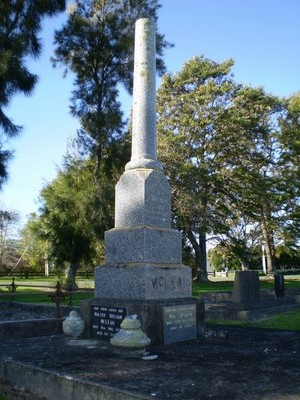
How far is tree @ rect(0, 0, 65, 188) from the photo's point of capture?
1666 centimetres

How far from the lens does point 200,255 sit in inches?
1315

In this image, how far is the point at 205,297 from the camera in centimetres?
1767

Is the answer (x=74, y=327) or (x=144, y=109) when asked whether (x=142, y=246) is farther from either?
(x=144, y=109)

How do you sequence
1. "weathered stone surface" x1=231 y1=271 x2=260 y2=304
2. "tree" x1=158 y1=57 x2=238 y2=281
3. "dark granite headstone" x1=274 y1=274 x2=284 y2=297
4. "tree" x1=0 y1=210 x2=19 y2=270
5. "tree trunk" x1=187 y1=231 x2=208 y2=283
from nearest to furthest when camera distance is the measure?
"weathered stone surface" x1=231 y1=271 x2=260 y2=304
"dark granite headstone" x1=274 y1=274 x2=284 y2=297
"tree" x1=158 y1=57 x2=238 y2=281
"tree trunk" x1=187 y1=231 x2=208 y2=283
"tree" x1=0 y1=210 x2=19 y2=270

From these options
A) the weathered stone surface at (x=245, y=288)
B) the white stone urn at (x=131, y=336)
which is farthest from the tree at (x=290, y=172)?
the white stone urn at (x=131, y=336)

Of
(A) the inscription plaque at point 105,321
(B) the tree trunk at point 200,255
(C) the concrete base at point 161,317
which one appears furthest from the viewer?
(B) the tree trunk at point 200,255

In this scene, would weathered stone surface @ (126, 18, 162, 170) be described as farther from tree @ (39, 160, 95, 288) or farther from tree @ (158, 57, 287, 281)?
tree @ (158, 57, 287, 281)

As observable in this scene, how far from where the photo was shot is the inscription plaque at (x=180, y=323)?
6.81 meters

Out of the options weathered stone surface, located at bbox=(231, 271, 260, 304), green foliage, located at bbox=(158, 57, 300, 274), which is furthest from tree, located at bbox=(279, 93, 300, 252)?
weathered stone surface, located at bbox=(231, 271, 260, 304)

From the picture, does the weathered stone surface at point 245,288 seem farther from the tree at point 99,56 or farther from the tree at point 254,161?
the tree at point 254,161

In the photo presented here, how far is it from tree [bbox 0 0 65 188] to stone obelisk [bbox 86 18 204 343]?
9.87 meters

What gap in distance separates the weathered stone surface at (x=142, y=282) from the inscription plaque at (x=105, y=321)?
26 cm

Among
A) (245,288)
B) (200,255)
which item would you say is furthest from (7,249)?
(245,288)

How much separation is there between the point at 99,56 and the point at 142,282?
819 inches
